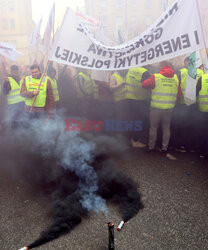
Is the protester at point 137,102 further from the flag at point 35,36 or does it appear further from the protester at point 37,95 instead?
the flag at point 35,36

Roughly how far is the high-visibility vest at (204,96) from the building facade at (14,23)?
49792 mm

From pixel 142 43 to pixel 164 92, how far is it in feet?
4.21

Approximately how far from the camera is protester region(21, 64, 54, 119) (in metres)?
4.96

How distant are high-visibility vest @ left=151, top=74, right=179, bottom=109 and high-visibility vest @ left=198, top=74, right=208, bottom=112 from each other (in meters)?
0.59

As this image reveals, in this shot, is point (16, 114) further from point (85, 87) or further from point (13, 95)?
point (85, 87)

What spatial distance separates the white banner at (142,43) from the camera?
3703mm

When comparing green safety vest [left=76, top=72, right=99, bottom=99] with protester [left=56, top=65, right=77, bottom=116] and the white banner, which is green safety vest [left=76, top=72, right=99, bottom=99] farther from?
the white banner

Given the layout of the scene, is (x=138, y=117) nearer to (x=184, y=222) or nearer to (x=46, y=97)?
(x=46, y=97)

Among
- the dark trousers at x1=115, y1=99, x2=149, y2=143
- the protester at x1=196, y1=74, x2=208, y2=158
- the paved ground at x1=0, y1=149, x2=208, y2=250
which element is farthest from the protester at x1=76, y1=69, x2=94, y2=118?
the protester at x1=196, y1=74, x2=208, y2=158

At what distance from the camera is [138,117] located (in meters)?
6.10

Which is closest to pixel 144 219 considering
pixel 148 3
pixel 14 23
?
pixel 148 3

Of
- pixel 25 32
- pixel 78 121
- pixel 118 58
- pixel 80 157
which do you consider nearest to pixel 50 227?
pixel 80 157

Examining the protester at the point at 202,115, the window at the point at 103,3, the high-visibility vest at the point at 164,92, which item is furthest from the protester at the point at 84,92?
the window at the point at 103,3

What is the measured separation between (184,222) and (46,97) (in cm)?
390
